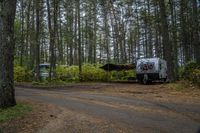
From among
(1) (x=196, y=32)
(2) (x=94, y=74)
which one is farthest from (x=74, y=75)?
(1) (x=196, y=32)

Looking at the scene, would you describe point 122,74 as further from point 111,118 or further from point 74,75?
point 111,118

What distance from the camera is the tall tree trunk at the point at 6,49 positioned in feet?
41.3

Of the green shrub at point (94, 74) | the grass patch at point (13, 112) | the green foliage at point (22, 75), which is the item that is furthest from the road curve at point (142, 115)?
the green foliage at point (22, 75)

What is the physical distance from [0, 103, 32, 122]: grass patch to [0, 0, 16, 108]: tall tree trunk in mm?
467

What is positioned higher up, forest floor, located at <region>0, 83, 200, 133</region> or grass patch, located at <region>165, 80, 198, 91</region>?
grass patch, located at <region>165, 80, 198, 91</region>

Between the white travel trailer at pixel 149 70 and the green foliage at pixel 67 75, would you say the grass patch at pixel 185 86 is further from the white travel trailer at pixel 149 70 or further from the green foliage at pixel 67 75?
the green foliage at pixel 67 75

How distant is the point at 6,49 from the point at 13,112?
252cm

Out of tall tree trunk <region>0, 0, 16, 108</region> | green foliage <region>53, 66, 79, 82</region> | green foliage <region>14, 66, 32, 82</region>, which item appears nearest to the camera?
tall tree trunk <region>0, 0, 16, 108</region>

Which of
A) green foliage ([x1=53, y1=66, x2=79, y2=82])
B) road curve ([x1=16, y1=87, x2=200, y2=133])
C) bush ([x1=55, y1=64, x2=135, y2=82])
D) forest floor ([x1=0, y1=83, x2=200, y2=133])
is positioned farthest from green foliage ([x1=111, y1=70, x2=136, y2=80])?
forest floor ([x1=0, y1=83, x2=200, y2=133])

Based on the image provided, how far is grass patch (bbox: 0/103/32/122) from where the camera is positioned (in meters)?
10.8

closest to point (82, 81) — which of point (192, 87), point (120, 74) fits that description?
point (120, 74)

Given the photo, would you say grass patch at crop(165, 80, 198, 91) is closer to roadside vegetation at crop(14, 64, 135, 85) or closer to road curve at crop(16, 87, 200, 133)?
road curve at crop(16, 87, 200, 133)

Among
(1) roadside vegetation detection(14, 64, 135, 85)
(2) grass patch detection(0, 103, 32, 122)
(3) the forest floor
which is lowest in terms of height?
(3) the forest floor

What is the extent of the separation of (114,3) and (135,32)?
8749 mm
